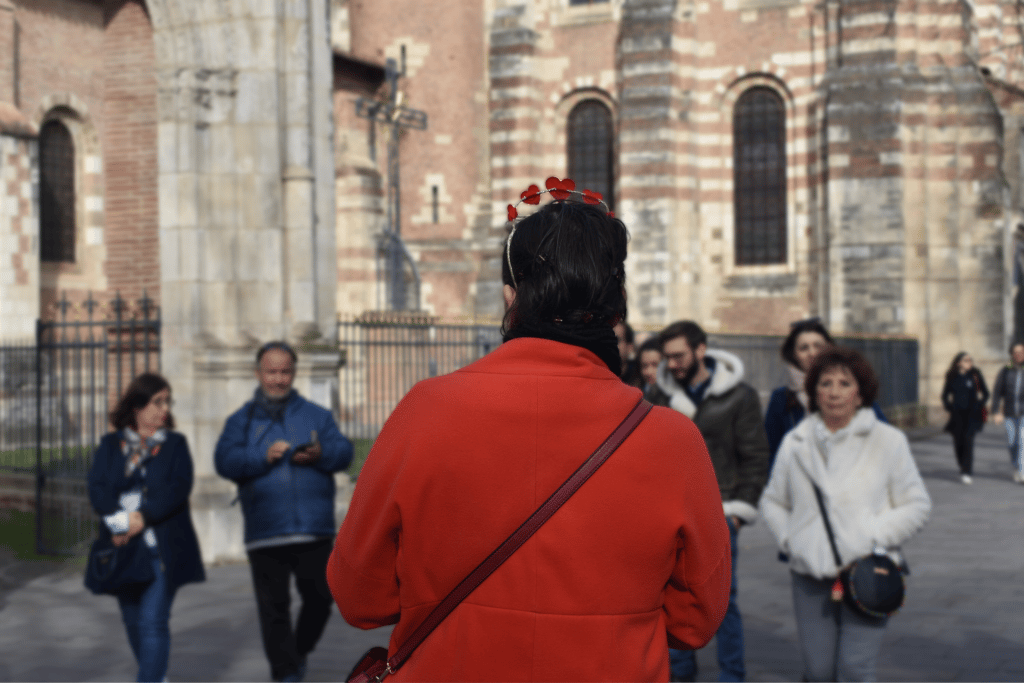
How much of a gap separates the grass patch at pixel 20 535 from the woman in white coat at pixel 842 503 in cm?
749

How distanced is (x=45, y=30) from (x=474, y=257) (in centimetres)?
1096

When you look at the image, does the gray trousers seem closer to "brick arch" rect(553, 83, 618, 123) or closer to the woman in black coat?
the woman in black coat

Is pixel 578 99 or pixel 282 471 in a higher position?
pixel 578 99

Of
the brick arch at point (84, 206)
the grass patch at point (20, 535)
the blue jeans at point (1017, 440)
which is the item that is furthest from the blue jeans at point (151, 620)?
the brick arch at point (84, 206)

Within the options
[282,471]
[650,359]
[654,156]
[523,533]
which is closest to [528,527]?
[523,533]

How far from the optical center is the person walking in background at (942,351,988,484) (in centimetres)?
1428

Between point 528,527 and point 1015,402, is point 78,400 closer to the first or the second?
point 528,527

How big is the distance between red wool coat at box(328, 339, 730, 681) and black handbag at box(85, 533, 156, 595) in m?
3.33

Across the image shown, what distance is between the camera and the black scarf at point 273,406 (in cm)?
579

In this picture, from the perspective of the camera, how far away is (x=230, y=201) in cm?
988

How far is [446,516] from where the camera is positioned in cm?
194

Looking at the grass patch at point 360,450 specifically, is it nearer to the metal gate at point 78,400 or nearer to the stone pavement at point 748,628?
the metal gate at point 78,400

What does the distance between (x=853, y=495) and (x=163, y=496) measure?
10.2ft

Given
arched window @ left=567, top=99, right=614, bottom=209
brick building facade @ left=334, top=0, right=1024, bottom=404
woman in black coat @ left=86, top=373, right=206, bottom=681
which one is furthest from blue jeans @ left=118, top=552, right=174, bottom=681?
arched window @ left=567, top=99, right=614, bottom=209
